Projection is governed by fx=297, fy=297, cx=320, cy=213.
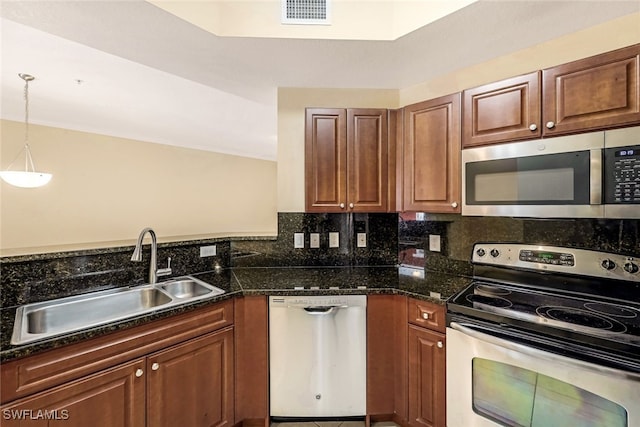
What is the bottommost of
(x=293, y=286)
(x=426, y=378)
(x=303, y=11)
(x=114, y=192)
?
(x=426, y=378)

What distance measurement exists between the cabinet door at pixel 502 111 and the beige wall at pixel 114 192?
1731mm

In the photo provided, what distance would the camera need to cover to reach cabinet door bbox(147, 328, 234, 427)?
4.66 ft

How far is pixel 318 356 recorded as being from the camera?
1779mm

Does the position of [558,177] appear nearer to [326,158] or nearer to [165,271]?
[326,158]

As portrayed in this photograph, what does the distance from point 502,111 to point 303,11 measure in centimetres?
120

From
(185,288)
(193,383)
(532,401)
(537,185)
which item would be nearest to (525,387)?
(532,401)

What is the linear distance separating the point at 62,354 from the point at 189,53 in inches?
63.7

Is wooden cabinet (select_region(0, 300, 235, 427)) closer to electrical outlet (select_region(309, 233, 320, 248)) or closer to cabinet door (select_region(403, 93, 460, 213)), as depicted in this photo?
electrical outlet (select_region(309, 233, 320, 248))

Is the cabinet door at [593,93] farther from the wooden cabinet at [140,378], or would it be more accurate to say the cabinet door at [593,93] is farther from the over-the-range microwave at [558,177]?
the wooden cabinet at [140,378]

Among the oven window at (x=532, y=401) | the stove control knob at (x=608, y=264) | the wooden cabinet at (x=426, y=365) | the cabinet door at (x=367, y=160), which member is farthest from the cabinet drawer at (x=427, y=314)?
the stove control knob at (x=608, y=264)

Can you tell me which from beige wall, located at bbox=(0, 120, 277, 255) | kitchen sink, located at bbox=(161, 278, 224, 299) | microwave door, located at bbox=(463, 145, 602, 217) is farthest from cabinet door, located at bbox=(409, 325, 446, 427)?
beige wall, located at bbox=(0, 120, 277, 255)

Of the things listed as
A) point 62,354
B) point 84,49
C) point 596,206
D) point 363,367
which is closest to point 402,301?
point 363,367

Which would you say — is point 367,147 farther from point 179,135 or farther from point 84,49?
point 179,135

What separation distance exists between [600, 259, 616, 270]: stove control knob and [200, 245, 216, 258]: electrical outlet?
236cm
